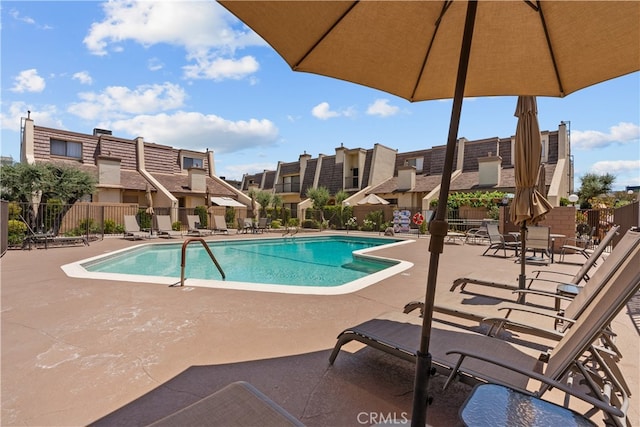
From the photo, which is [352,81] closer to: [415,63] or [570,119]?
[415,63]

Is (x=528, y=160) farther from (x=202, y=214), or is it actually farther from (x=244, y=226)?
(x=202, y=214)

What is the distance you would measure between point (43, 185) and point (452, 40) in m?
19.4

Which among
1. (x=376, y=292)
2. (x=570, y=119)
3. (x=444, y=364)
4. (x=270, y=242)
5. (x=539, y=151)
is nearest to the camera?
(x=444, y=364)

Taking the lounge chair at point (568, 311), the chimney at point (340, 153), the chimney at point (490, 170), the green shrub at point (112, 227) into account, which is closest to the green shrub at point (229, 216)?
the green shrub at point (112, 227)

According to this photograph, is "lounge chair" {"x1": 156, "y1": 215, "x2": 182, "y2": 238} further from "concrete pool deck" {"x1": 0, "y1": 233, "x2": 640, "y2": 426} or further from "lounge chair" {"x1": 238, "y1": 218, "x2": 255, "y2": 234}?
"concrete pool deck" {"x1": 0, "y1": 233, "x2": 640, "y2": 426}

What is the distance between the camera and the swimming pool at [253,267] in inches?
239

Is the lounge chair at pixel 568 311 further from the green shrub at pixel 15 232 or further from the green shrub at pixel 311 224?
the green shrub at pixel 311 224

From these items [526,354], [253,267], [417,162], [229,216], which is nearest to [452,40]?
[526,354]

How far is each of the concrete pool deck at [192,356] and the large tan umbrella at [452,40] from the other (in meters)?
2.36

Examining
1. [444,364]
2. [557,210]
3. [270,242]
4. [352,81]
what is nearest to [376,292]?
[444,364]

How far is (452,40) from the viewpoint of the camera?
2600 mm

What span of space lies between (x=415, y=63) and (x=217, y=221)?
59.3 ft

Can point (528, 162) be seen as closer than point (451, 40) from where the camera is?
No

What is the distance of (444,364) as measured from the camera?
225 cm
